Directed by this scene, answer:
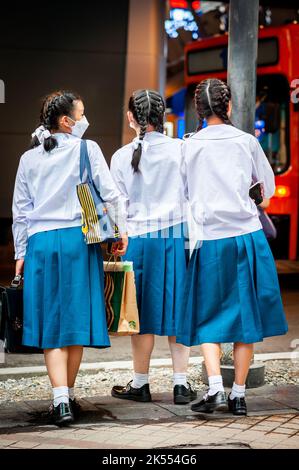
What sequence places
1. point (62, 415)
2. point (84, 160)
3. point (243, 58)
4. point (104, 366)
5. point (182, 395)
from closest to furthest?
1. point (62, 415)
2. point (84, 160)
3. point (182, 395)
4. point (243, 58)
5. point (104, 366)

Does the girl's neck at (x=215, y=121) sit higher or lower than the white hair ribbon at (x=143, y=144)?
higher

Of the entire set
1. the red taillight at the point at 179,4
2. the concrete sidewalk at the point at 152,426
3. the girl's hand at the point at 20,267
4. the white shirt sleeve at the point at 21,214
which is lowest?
the concrete sidewalk at the point at 152,426

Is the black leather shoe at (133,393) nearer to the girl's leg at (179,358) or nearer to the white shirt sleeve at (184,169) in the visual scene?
the girl's leg at (179,358)

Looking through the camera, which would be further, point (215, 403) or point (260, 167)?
point (260, 167)

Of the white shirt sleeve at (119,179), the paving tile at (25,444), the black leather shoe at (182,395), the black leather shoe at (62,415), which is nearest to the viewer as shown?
the paving tile at (25,444)

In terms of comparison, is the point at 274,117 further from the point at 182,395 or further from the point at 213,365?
the point at 213,365

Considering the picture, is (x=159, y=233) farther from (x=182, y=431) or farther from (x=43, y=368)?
(x=43, y=368)

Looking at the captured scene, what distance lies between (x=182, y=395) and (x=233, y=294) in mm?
788

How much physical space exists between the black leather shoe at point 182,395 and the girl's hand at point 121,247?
98 centimetres

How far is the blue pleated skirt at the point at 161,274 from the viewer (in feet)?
17.8

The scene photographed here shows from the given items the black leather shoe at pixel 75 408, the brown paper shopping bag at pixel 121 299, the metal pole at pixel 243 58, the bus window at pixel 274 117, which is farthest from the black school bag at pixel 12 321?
the bus window at pixel 274 117

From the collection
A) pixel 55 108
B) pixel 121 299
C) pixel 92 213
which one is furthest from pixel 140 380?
pixel 55 108

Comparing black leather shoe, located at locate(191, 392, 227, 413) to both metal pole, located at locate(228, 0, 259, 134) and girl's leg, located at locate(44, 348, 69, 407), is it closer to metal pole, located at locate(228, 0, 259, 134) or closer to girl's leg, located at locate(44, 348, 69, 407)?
girl's leg, located at locate(44, 348, 69, 407)

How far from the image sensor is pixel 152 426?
15.8ft
